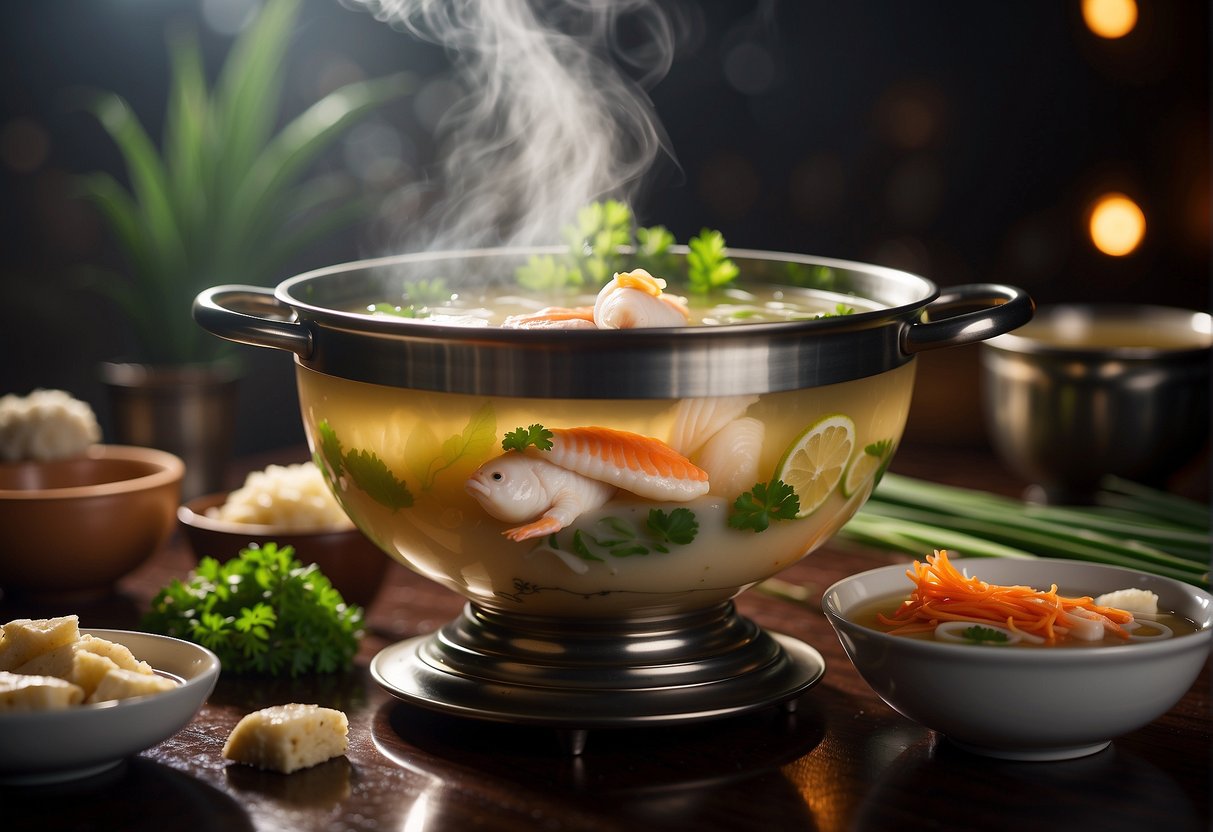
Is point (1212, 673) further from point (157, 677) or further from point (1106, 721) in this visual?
point (157, 677)

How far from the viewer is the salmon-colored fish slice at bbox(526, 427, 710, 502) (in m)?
0.99

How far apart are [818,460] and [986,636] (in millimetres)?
179

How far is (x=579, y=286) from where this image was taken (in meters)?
1.38

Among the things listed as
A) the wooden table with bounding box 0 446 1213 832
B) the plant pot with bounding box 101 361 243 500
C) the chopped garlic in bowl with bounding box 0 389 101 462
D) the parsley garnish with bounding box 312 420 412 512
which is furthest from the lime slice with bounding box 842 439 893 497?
the plant pot with bounding box 101 361 243 500

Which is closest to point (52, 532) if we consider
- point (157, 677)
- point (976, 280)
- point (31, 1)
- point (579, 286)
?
point (157, 677)

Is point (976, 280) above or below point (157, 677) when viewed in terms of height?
above

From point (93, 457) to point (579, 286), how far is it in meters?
0.68

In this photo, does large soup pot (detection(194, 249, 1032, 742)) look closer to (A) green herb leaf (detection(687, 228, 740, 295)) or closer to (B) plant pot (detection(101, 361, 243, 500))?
(A) green herb leaf (detection(687, 228, 740, 295))

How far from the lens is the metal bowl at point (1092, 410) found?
1.81m

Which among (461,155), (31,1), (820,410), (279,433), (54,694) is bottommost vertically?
(279,433)

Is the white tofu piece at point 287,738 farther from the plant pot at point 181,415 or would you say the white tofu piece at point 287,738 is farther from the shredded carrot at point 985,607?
the plant pot at point 181,415

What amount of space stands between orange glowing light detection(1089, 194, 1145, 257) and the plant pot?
137 centimetres

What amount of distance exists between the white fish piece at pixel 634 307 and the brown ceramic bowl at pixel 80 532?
0.69 m

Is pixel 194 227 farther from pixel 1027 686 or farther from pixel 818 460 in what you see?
pixel 1027 686
